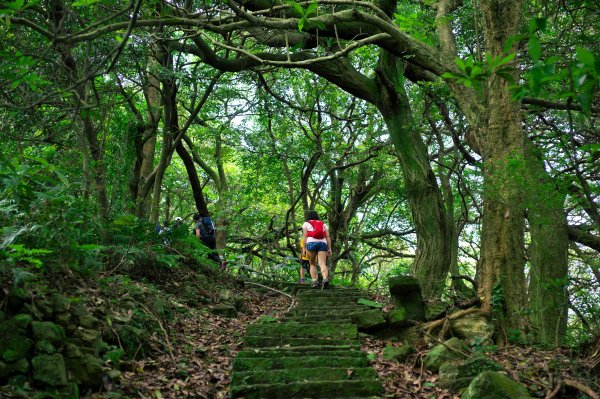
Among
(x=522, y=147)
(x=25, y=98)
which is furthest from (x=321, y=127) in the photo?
(x=25, y=98)

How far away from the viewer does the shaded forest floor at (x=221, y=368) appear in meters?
5.15

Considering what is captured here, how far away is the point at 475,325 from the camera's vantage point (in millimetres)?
7324

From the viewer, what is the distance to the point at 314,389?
18.0 feet

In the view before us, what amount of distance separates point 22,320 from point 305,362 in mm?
2997

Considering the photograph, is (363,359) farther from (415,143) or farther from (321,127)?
(321,127)

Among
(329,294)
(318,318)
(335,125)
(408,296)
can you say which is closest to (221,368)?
(318,318)

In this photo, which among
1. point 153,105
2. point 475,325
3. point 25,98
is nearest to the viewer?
point 25,98

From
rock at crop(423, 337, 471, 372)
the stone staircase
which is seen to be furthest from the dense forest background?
the stone staircase

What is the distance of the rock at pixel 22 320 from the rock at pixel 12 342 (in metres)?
0.03

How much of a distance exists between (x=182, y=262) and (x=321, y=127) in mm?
8751

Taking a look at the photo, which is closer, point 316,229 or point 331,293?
point 331,293

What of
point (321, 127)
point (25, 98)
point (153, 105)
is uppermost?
point (321, 127)

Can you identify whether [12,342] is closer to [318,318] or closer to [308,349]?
[308,349]

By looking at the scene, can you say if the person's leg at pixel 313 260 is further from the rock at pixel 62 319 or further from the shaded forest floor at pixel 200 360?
the rock at pixel 62 319
